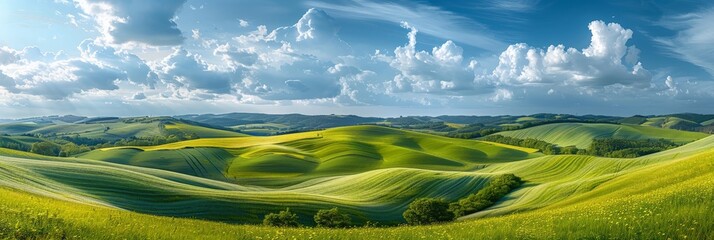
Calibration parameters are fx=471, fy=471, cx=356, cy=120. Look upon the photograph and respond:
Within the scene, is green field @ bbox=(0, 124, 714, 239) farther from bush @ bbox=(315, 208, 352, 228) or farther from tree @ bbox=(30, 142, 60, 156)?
tree @ bbox=(30, 142, 60, 156)

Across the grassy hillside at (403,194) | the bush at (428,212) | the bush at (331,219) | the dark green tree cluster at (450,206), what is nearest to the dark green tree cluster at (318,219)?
the bush at (331,219)

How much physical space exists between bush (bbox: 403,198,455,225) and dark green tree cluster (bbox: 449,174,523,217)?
3777mm

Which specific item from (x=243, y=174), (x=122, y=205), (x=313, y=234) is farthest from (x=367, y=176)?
(x=313, y=234)

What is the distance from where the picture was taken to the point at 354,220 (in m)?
63.9

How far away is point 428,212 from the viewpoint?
5878 cm

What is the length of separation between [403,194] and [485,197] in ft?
49.7

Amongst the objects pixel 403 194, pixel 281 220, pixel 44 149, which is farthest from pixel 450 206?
pixel 44 149

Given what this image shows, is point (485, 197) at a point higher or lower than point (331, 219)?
higher

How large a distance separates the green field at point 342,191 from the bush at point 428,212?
565cm

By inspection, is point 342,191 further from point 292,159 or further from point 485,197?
point 292,159

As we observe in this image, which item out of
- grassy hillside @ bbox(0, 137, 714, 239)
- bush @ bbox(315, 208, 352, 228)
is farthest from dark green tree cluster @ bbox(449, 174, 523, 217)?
bush @ bbox(315, 208, 352, 228)

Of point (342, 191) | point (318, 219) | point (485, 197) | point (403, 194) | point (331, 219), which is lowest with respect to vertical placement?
point (342, 191)

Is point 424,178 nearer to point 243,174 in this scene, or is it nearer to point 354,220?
point 354,220

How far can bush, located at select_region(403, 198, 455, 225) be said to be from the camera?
2319 inches
